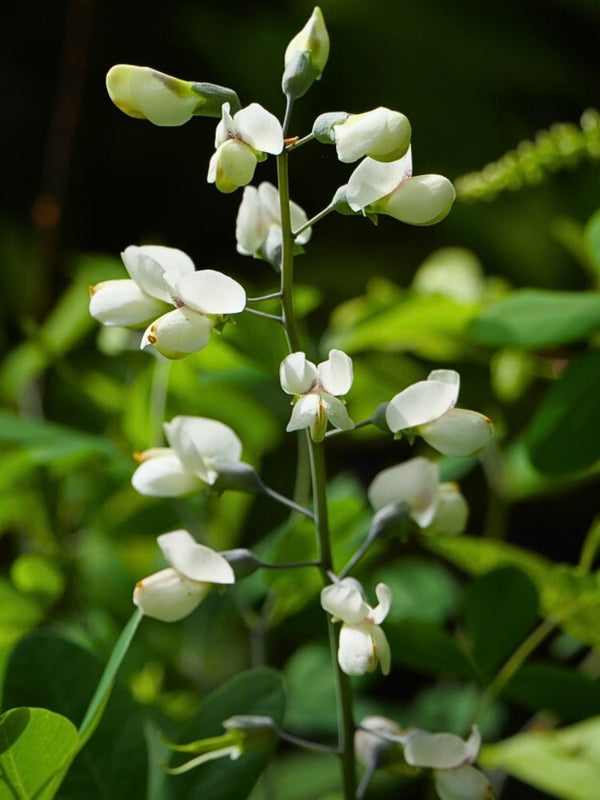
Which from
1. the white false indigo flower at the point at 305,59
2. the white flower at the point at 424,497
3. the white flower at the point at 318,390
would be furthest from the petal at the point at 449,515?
the white false indigo flower at the point at 305,59

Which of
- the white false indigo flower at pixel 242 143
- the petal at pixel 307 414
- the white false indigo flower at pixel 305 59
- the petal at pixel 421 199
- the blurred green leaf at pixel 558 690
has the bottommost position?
the blurred green leaf at pixel 558 690


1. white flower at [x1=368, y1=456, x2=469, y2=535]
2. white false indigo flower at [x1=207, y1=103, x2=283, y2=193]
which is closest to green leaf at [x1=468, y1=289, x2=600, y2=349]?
white flower at [x1=368, y1=456, x2=469, y2=535]

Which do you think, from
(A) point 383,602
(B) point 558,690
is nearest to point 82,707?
(A) point 383,602

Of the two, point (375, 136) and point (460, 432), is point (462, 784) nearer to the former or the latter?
point (460, 432)

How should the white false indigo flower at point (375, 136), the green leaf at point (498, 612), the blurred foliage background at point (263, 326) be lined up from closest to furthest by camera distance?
the white false indigo flower at point (375, 136), the green leaf at point (498, 612), the blurred foliage background at point (263, 326)

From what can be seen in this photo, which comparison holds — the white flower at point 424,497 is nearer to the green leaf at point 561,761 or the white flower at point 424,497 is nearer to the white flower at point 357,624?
the white flower at point 357,624

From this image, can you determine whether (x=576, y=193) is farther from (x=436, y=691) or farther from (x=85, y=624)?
(x=85, y=624)

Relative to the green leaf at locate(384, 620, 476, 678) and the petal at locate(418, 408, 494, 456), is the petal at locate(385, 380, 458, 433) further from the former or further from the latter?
the green leaf at locate(384, 620, 476, 678)
